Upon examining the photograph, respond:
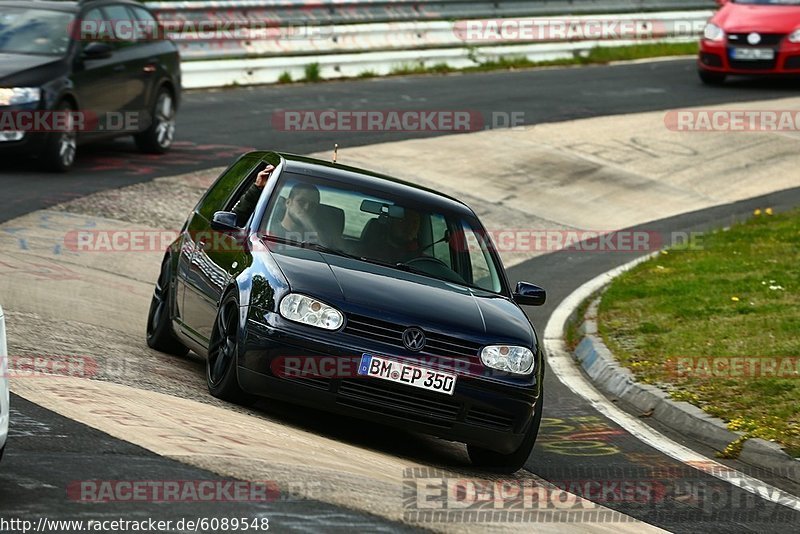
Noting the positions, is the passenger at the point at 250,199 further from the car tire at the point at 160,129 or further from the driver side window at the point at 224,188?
the car tire at the point at 160,129

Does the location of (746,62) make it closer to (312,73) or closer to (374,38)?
(374,38)

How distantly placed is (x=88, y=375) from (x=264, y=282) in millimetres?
1158

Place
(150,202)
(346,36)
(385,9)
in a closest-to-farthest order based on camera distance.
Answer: (150,202)
(346,36)
(385,9)

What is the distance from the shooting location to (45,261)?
12898mm

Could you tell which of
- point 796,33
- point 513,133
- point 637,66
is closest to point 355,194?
point 513,133

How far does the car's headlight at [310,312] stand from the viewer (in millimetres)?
7895

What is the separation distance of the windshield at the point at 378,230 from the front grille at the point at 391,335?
97 cm

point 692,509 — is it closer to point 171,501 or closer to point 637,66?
point 171,501

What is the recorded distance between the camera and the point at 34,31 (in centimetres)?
1744

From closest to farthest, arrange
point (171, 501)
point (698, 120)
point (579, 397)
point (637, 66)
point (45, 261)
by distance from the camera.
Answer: point (171, 501)
point (579, 397)
point (45, 261)
point (698, 120)
point (637, 66)

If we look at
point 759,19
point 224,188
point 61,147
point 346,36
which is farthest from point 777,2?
point 224,188

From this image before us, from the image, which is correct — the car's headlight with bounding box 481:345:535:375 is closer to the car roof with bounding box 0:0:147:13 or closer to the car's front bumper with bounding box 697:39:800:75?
the car roof with bounding box 0:0:147:13

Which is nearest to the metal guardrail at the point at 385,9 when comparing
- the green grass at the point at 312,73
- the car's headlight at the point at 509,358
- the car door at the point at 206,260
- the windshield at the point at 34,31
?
the green grass at the point at 312,73

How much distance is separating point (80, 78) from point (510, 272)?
553cm
